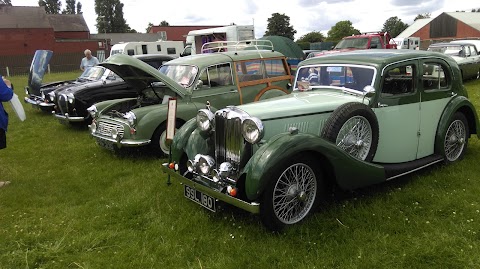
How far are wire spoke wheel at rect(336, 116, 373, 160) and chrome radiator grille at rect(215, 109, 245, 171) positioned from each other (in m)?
1.07

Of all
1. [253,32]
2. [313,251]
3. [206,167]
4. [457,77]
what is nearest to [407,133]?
[457,77]

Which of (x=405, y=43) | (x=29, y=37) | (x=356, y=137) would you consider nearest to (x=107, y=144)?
(x=356, y=137)

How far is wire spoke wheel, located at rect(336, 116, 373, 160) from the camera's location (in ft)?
13.3

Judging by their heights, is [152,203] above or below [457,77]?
below

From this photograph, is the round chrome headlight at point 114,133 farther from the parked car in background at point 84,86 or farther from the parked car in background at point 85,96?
the parked car in background at point 84,86

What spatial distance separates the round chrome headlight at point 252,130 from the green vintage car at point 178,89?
2772 mm

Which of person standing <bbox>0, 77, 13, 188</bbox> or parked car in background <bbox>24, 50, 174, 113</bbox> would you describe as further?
parked car in background <bbox>24, 50, 174, 113</bbox>

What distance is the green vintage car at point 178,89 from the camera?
6.06 meters

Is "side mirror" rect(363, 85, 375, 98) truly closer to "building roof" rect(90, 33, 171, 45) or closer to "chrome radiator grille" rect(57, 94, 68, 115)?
"chrome radiator grille" rect(57, 94, 68, 115)

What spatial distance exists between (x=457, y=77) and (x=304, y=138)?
10.2ft

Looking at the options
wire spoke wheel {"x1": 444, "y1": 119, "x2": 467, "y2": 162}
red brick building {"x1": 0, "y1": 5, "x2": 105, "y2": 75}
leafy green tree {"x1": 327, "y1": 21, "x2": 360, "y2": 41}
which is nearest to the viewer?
wire spoke wheel {"x1": 444, "y1": 119, "x2": 467, "y2": 162}

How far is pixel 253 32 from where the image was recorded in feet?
65.7

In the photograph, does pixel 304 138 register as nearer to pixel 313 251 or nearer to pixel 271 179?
pixel 271 179

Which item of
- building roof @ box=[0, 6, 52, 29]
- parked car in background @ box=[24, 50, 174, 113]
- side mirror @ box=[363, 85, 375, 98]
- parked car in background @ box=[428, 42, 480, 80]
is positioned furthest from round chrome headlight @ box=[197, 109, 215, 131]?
building roof @ box=[0, 6, 52, 29]
